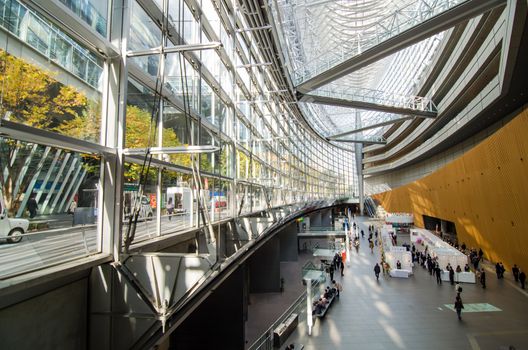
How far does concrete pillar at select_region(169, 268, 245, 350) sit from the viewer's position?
9.13m

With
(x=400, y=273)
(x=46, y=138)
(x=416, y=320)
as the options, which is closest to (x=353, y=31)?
(x=400, y=273)

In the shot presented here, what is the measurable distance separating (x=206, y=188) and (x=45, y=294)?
20.0ft

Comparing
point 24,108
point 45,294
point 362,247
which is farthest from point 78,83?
point 362,247

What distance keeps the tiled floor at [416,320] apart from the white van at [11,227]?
8034 mm

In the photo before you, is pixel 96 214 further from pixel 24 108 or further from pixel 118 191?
pixel 24 108

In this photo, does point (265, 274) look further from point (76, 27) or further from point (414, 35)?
point (414, 35)

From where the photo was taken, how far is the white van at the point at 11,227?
270cm

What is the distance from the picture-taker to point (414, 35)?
16.4 metres

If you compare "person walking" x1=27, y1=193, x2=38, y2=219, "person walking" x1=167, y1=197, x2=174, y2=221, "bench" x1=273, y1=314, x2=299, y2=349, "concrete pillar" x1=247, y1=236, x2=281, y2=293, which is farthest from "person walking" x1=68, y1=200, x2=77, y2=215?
"concrete pillar" x1=247, y1=236, x2=281, y2=293

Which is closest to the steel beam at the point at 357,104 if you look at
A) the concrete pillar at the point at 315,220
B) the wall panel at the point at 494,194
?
the wall panel at the point at 494,194

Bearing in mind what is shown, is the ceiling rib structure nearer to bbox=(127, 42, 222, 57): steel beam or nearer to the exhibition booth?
the exhibition booth

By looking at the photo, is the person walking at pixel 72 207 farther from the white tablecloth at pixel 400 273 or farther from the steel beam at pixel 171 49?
the white tablecloth at pixel 400 273

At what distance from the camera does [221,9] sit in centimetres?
1153

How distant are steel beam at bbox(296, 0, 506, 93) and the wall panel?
5.51 metres
